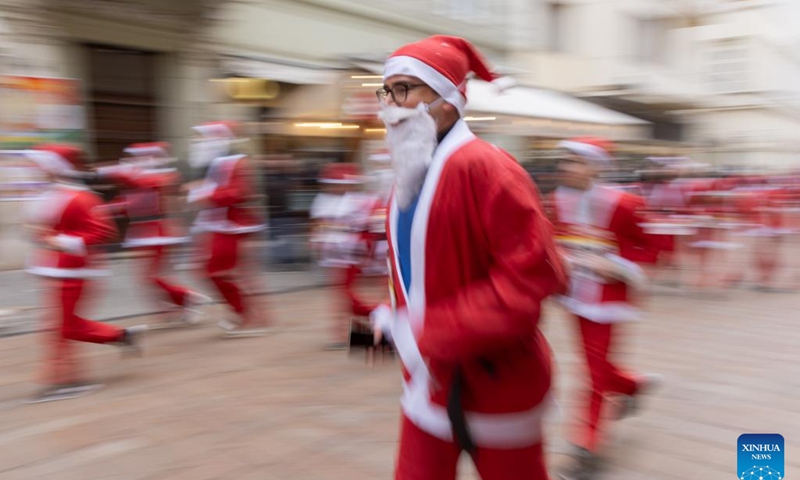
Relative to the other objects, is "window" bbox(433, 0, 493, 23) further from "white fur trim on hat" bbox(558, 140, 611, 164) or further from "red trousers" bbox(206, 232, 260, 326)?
"white fur trim on hat" bbox(558, 140, 611, 164)

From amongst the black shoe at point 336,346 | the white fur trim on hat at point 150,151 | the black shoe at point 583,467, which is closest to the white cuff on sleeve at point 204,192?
the white fur trim on hat at point 150,151

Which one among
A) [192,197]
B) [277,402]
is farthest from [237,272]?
[277,402]

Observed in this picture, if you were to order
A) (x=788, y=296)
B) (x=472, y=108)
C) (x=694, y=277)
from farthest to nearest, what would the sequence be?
(x=472, y=108), (x=694, y=277), (x=788, y=296)

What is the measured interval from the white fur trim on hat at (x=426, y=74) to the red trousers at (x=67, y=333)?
329 cm

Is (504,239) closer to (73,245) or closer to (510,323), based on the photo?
(510,323)

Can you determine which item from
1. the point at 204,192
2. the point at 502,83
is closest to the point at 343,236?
the point at 204,192

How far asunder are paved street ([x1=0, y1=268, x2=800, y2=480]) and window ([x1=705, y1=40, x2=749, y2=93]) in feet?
86.7

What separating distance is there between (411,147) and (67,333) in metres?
3.45

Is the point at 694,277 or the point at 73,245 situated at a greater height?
the point at 73,245

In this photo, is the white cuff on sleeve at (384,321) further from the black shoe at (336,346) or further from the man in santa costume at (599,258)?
the black shoe at (336,346)

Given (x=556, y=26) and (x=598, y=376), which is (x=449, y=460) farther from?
(x=556, y=26)

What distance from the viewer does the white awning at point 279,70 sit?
11.6 metres

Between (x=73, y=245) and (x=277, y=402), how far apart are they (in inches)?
61.3

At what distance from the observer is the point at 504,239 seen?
1668 millimetres
